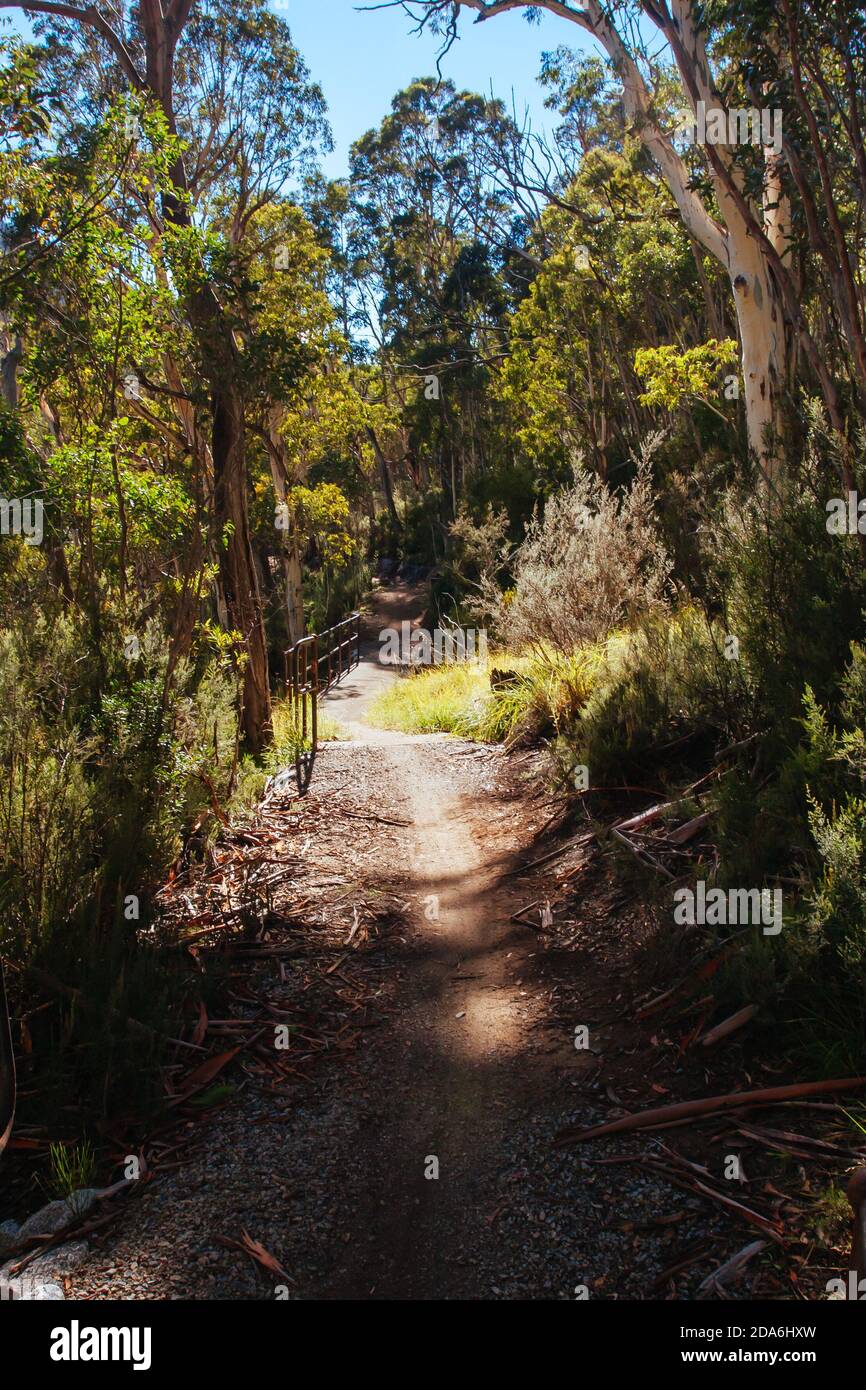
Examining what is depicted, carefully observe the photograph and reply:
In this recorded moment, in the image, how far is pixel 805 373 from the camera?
10.4 meters

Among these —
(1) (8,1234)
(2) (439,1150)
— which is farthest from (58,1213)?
(2) (439,1150)

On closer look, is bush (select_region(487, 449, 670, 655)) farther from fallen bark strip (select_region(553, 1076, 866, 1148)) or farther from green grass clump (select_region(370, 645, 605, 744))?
fallen bark strip (select_region(553, 1076, 866, 1148))

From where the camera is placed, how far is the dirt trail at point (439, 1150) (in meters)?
2.58

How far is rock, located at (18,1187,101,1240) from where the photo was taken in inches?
112

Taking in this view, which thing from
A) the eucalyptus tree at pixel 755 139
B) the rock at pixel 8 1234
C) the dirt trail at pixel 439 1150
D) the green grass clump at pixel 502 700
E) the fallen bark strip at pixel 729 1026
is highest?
the eucalyptus tree at pixel 755 139

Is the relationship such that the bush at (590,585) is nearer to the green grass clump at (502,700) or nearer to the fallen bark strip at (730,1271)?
the green grass clump at (502,700)

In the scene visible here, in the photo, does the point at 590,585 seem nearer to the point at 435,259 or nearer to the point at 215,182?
the point at 215,182

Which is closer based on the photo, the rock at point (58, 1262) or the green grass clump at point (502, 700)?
the rock at point (58, 1262)

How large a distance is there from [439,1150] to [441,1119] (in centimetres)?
18

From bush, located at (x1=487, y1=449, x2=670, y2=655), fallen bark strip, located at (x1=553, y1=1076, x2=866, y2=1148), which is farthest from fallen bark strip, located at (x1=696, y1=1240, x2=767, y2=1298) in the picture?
bush, located at (x1=487, y1=449, x2=670, y2=655)

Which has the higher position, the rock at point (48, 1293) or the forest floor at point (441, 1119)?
the forest floor at point (441, 1119)

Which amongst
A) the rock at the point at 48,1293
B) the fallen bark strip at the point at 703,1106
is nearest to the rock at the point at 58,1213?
the rock at the point at 48,1293
